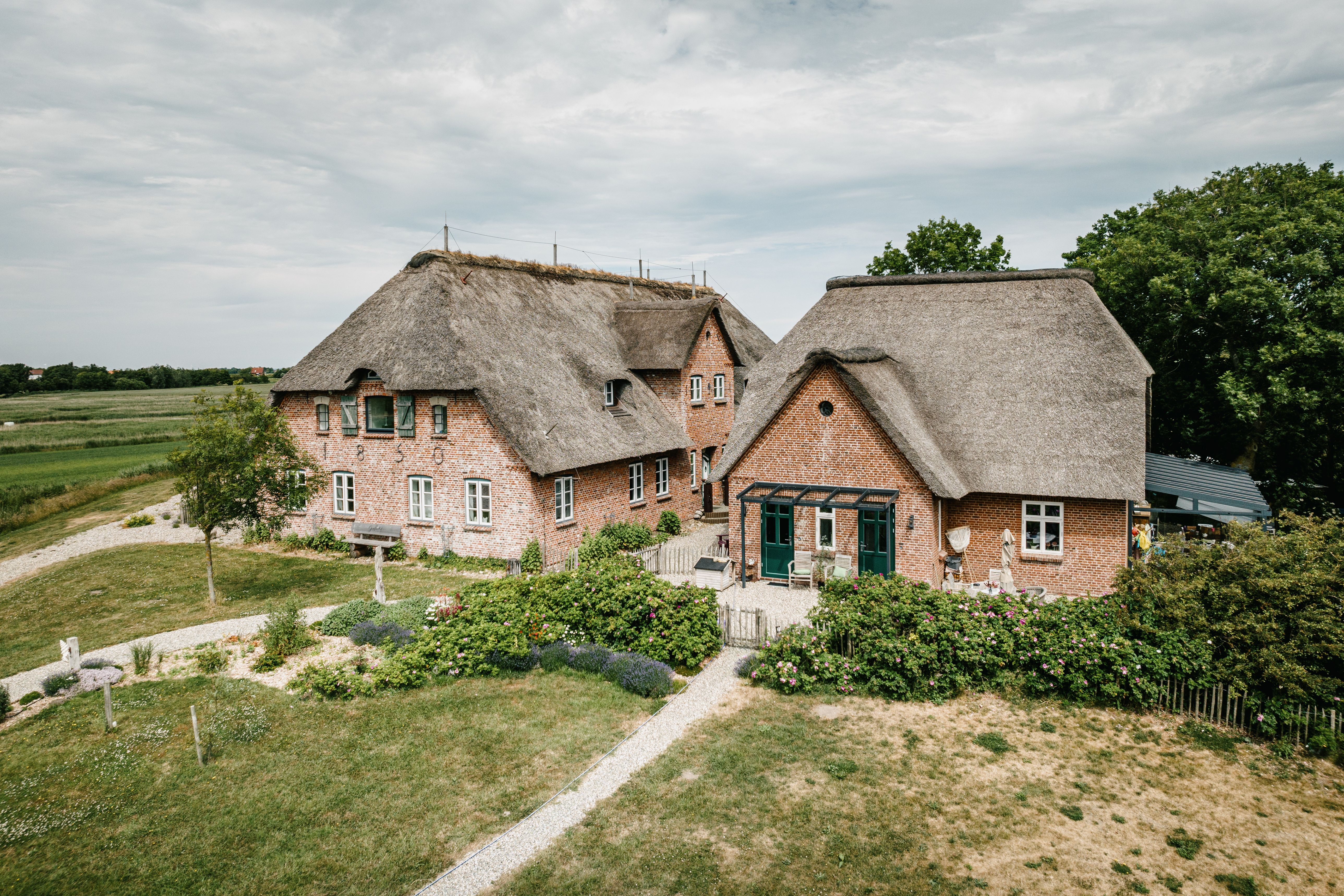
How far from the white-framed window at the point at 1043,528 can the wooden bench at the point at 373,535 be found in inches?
731

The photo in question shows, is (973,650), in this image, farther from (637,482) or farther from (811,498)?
(637,482)

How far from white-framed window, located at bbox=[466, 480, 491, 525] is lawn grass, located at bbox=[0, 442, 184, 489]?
21.6 m

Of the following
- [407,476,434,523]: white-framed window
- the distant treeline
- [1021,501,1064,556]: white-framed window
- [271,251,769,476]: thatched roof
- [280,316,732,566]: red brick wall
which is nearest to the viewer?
[1021,501,1064,556]: white-framed window

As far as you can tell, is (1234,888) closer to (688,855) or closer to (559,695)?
(688,855)

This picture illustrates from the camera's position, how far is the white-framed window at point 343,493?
25.8 m

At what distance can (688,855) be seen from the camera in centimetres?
880

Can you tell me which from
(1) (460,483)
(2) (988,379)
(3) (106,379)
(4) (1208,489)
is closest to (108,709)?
(1) (460,483)

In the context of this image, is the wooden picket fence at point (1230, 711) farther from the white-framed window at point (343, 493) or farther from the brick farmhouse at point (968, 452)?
the white-framed window at point (343, 493)

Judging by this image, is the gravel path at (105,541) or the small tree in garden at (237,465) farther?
the gravel path at (105,541)

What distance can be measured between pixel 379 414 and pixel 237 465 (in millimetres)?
5809

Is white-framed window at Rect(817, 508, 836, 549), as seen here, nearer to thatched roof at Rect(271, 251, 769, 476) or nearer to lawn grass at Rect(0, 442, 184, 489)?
thatched roof at Rect(271, 251, 769, 476)

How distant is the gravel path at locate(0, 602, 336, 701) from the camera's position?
1480 cm

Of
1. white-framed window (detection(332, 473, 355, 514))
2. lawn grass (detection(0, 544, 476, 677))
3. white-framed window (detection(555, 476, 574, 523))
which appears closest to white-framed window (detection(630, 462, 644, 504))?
white-framed window (detection(555, 476, 574, 523))

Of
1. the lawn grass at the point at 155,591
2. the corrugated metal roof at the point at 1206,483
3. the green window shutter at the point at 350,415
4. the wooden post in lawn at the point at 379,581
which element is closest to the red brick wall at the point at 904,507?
the corrugated metal roof at the point at 1206,483
